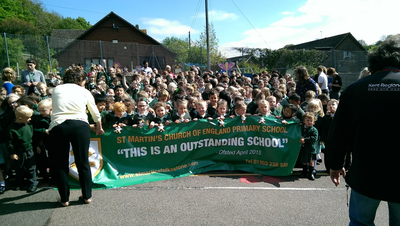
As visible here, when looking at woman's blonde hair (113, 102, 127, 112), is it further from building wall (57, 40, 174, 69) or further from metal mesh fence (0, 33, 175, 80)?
building wall (57, 40, 174, 69)

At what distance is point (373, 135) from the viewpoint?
2.12m

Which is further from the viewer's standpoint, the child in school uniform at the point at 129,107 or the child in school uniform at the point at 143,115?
the child in school uniform at the point at 129,107

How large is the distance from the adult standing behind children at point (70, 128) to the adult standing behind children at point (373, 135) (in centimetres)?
320

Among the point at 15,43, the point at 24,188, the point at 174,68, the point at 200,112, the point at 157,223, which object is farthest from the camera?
the point at 174,68

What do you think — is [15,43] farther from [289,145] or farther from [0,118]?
[289,145]

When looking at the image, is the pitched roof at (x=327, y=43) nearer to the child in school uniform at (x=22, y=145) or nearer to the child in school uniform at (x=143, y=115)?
the child in school uniform at (x=143, y=115)

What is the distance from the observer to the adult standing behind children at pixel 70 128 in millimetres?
3748

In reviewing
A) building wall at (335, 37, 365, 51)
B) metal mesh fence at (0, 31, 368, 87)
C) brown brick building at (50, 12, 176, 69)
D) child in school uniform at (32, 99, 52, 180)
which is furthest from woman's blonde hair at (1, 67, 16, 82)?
building wall at (335, 37, 365, 51)

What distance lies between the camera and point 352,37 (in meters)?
41.6

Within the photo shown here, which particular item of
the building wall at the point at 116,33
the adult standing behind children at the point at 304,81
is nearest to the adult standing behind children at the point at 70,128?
the adult standing behind children at the point at 304,81

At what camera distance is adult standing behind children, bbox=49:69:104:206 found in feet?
12.3

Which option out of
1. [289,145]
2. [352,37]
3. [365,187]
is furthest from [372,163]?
[352,37]

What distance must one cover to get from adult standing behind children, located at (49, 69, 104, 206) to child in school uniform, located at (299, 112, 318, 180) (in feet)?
11.9

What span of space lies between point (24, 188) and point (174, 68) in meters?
16.0
